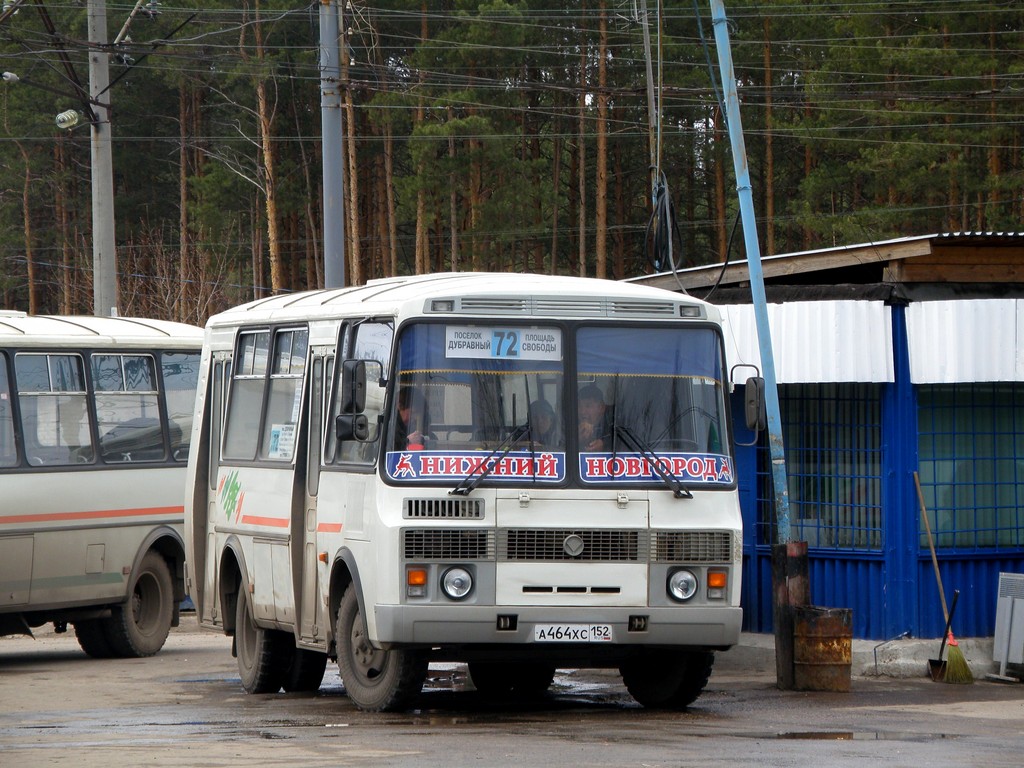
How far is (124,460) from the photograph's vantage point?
17.3m

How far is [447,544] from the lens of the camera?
429 inches

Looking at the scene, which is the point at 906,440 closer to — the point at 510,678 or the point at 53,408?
the point at 510,678

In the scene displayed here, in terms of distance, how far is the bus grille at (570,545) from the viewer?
35.9 feet

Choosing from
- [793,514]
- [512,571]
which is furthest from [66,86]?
[512,571]

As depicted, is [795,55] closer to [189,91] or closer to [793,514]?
[189,91]

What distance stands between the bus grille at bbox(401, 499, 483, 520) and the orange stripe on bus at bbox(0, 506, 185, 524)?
20.5ft

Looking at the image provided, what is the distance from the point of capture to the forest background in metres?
45.2

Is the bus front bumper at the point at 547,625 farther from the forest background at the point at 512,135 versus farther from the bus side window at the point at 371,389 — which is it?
the forest background at the point at 512,135

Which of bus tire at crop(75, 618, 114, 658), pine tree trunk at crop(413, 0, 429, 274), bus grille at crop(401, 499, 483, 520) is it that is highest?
pine tree trunk at crop(413, 0, 429, 274)

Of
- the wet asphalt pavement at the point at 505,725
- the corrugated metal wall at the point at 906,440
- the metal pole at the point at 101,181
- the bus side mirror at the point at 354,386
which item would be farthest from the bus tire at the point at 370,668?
the metal pole at the point at 101,181

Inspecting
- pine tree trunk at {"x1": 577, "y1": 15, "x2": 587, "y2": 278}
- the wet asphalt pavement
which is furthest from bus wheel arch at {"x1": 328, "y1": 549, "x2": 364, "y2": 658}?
pine tree trunk at {"x1": 577, "y1": 15, "x2": 587, "y2": 278}

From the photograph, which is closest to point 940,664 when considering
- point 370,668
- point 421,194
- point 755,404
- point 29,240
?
point 755,404

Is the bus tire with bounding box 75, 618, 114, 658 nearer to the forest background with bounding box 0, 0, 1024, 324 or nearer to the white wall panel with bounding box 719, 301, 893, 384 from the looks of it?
the white wall panel with bounding box 719, 301, 893, 384

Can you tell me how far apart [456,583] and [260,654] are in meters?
3.21
